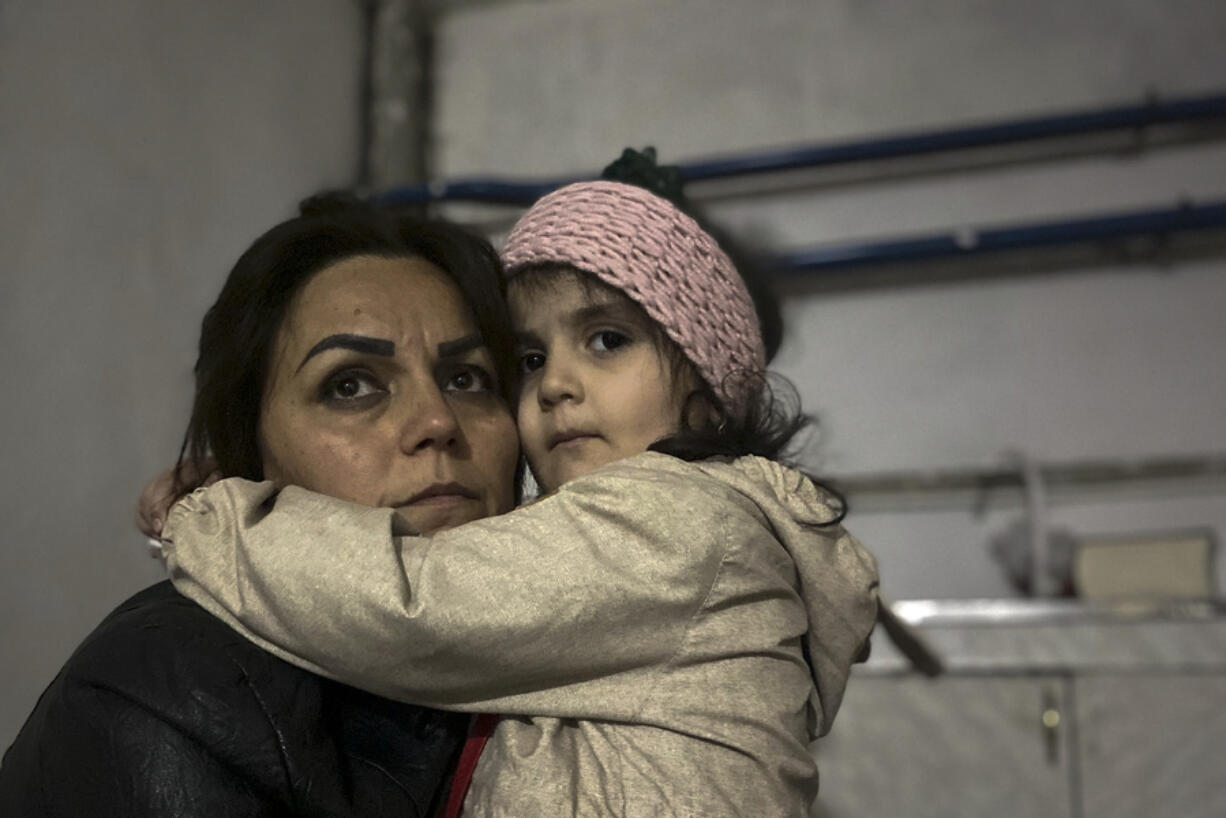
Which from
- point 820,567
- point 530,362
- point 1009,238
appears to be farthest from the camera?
point 1009,238

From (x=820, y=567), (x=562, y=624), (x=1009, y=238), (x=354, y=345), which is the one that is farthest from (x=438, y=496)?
(x=1009, y=238)

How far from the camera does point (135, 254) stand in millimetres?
2699

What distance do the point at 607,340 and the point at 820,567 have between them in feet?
1.32

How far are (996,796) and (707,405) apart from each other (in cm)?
167

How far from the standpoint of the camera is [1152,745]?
2631 mm

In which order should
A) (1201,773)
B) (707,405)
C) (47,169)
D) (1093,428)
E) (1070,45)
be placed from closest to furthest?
(707,405)
(47,169)
(1201,773)
(1093,428)
(1070,45)

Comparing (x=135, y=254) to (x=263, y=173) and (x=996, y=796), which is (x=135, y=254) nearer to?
(x=263, y=173)

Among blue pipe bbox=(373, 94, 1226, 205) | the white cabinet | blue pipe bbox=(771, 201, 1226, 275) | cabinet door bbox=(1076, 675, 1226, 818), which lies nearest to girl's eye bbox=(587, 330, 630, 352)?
the white cabinet

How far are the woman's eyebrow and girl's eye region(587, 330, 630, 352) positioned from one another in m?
0.29

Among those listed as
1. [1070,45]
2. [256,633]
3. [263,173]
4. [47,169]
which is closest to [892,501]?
[1070,45]

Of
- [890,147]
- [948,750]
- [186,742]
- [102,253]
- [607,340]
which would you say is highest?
[890,147]

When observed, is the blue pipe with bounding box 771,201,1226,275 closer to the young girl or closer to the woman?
the woman

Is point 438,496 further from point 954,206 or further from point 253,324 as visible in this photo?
point 954,206

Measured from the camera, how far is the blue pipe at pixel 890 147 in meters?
3.28
